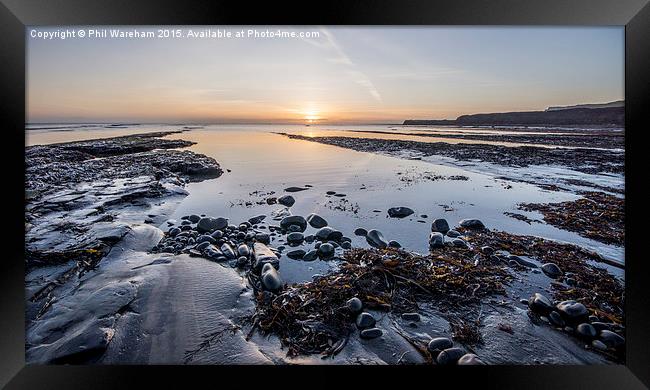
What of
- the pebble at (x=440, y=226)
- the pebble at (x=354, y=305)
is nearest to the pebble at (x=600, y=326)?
the pebble at (x=440, y=226)

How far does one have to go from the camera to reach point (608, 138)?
497 inches

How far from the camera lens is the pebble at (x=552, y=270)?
3068 mm

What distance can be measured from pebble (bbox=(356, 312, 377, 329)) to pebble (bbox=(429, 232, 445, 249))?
1497 millimetres

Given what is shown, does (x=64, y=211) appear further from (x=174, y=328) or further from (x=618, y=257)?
(x=618, y=257)

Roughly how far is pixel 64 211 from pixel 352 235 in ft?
13.6

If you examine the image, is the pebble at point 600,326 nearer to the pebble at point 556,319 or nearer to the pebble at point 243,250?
the pebble at point 556,319

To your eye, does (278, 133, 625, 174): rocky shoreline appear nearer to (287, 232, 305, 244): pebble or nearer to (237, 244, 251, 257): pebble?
(287, 232, 305, 244): pebble

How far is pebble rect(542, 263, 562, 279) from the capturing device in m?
3.07

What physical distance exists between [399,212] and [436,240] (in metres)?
0.95

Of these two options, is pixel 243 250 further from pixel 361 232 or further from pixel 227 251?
pixel 361 232

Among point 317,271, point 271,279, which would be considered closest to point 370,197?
point 317,271

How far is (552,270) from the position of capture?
122 inches
